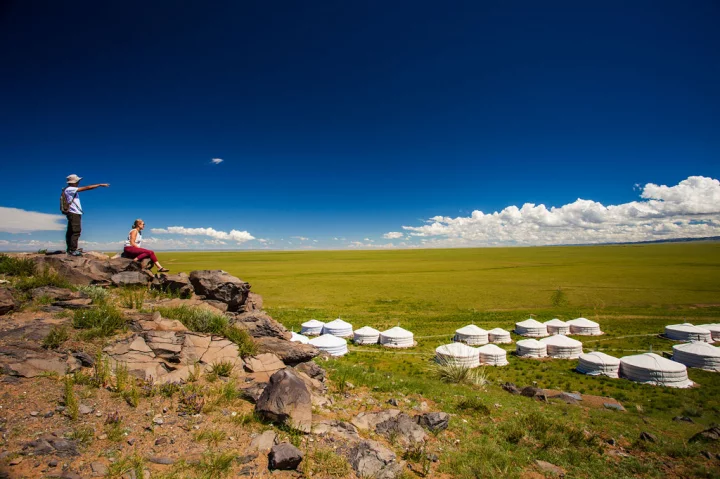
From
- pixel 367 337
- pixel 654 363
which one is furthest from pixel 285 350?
pixel 654 363

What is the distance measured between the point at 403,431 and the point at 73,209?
13.7m

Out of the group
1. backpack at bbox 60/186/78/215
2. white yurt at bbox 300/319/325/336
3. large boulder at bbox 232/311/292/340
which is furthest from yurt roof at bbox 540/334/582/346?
backpack at bbox 60/186/78/215

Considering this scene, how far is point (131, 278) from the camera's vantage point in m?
12.1

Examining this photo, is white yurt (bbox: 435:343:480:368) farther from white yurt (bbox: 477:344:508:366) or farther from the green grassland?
the green grassland

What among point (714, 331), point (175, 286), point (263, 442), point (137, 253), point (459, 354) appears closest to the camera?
point (263, 442)

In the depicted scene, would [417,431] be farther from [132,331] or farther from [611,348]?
[611,348]

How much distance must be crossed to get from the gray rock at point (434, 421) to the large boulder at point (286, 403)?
3.26 meters

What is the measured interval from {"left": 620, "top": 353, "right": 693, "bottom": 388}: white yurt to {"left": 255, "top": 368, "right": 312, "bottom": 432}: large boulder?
2202 centimetres

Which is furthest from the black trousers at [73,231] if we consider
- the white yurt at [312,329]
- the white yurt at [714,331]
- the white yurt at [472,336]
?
the white yurt at [714,331]

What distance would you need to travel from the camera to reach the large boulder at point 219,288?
12.6 m

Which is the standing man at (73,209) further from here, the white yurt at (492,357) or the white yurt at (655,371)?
the white yurt at (655,371)

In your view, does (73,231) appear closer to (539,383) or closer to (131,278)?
(131,278)

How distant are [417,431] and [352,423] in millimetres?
1553

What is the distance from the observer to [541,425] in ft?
30.4
